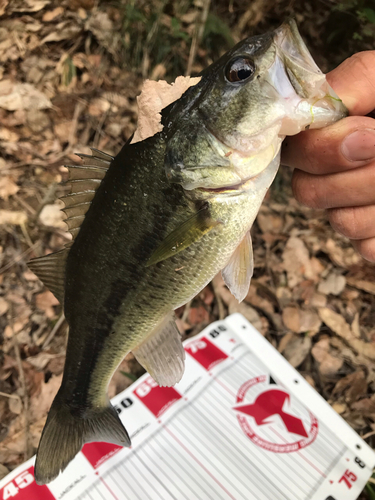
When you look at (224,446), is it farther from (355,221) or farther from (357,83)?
(357,83)

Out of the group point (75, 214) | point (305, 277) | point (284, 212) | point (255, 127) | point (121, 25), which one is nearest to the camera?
point (255, 127)

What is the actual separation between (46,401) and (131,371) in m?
0.48

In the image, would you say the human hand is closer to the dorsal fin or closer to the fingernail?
the fingernail

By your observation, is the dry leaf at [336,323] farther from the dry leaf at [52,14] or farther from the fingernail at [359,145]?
the dry leaf at [52,14]

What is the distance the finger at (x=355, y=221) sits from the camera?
48.1 inches

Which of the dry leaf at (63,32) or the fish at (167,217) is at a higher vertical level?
the dry leaf at (63,32)

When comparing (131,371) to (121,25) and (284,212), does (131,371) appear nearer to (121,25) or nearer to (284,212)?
Answer: (284,212)

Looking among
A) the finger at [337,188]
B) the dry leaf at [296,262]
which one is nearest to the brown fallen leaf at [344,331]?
the dry leaf at [296,262]

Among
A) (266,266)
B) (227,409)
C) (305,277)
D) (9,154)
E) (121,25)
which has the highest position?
(121,25)

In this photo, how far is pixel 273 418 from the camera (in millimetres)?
1850

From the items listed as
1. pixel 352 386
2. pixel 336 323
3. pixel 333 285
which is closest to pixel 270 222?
pixel 333 285

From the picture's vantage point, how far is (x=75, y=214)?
3.91ft

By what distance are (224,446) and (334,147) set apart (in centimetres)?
151

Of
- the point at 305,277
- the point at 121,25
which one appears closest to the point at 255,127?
the point at 305,277
